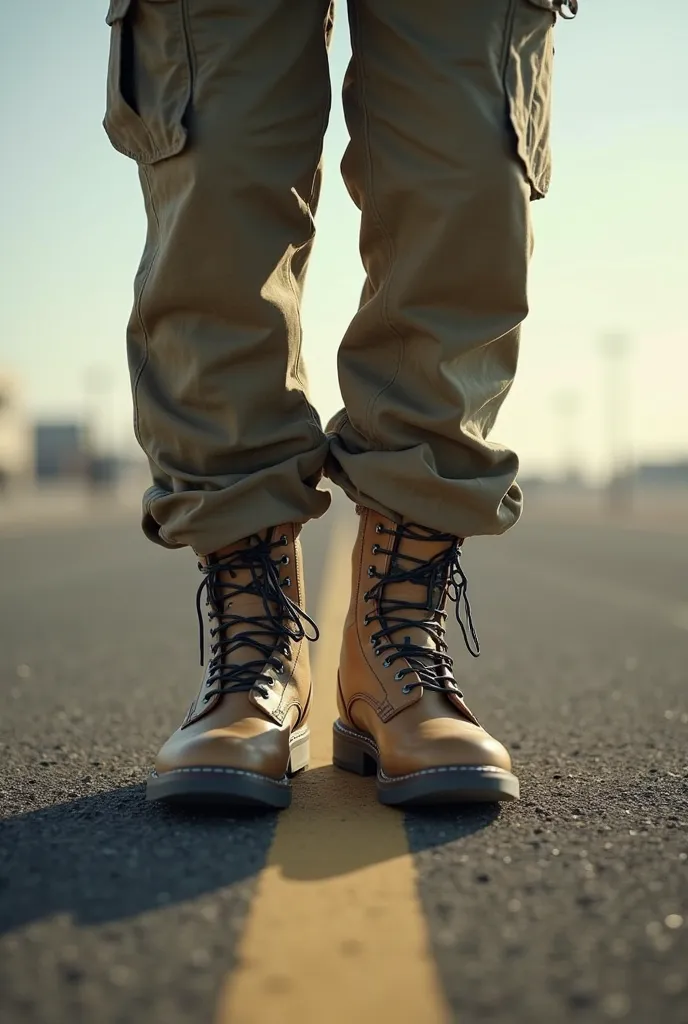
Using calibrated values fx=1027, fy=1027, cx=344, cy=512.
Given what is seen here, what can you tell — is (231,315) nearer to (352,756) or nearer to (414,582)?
(414,582)

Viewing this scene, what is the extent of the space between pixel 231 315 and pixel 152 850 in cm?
79

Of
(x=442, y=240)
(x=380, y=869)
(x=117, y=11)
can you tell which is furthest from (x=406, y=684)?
(x=117, y=11)

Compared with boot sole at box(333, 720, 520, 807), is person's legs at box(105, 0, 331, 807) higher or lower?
higher

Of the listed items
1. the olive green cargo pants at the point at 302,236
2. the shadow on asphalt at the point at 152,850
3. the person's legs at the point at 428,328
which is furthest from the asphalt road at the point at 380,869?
the olive green cargo pants at the point at 302,236

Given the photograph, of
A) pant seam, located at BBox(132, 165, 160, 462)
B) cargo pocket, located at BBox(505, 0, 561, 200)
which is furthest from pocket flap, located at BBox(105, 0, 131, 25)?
cargo pocket, located at BBox(505, 0, 561, 200)

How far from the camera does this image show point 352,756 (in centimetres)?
168

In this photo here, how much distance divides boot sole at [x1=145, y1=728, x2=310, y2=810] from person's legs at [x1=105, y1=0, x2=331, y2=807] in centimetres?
7

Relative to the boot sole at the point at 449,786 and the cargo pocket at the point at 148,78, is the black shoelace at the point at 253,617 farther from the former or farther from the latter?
the cargo pocket at the point at 148,78

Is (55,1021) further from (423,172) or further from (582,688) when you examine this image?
(582,688)

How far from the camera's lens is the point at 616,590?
6.13 m

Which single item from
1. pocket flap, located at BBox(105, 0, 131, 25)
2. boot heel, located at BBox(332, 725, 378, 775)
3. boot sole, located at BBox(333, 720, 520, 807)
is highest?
pocket flap, located at BBox(105, 0, 131, 25)

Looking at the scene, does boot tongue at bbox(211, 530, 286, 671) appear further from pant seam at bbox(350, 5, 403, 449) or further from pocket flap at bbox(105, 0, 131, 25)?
pocket flap at bbox(105, 0, 131, 25)

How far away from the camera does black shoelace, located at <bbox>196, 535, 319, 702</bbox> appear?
1.55 meters

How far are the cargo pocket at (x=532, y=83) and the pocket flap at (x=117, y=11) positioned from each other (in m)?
0.58
